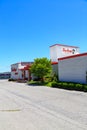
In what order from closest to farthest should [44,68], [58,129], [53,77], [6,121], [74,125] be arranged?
[58,129], [74,125], [6,121], [44,68], [53,77]

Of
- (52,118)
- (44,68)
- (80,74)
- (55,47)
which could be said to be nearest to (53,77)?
(44,68)

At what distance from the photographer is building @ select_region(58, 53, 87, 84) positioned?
72.4ft

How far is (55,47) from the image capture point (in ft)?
127

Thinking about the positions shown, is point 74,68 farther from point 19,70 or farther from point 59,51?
point 19,70

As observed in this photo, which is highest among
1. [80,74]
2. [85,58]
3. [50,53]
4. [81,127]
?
[50,53]

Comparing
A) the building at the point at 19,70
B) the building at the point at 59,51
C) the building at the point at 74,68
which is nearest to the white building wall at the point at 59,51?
the building at the point at 59,51

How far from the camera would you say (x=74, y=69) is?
2375 cm

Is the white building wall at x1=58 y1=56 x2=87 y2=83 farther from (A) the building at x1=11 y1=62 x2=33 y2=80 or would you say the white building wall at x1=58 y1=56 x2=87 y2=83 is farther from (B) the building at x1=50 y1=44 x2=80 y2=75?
(A) the building at x1=11 y1=62 x2=33 y2=80

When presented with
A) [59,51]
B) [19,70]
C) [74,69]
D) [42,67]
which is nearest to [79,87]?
[74,69]

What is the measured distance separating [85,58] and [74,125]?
1516 centimetres

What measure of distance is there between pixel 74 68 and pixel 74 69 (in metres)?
0.13

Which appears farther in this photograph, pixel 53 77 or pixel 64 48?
pixel 64 48

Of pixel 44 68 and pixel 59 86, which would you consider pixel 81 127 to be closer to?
pixel 59 86

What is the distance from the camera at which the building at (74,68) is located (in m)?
22.1
